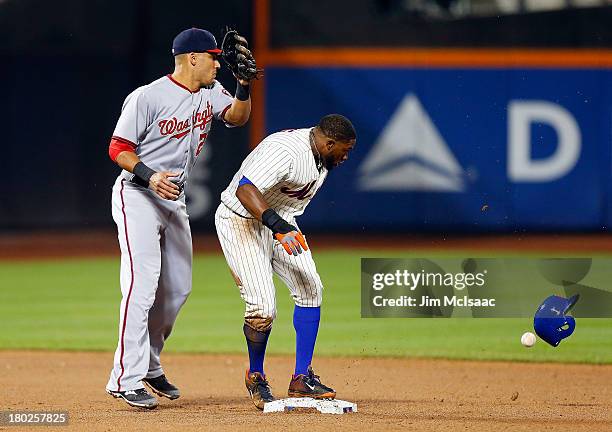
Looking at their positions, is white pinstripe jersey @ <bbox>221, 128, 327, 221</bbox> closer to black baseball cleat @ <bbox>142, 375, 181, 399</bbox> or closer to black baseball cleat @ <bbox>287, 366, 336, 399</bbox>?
→ black baseball cleat @ <bbox>287, 366, 336, 399</bbox>

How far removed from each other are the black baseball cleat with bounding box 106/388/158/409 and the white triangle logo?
10370 millimetres

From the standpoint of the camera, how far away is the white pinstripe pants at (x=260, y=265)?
20.3 ft

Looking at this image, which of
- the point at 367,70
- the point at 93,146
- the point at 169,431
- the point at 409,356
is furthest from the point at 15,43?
the point at 169,431

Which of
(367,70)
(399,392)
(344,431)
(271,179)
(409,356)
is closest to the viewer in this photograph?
(344,431)

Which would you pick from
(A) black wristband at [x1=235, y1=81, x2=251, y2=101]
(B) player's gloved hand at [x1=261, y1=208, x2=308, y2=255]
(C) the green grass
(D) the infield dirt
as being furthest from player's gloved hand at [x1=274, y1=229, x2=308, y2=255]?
(C) the green grass

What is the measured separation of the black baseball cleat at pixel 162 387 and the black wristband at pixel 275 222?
1.25 meters

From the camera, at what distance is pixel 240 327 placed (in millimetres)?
10195

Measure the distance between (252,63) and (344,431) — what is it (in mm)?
2081

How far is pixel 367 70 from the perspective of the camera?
16453 mm

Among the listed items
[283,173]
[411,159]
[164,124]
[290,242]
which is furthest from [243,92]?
[411,159]

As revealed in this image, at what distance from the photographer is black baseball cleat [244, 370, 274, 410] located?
621 cm

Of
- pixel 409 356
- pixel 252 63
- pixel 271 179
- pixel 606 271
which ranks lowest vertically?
pixel 409 356

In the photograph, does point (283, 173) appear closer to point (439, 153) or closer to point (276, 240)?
point (276, 240)

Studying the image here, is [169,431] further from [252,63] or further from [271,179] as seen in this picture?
[252,63]
